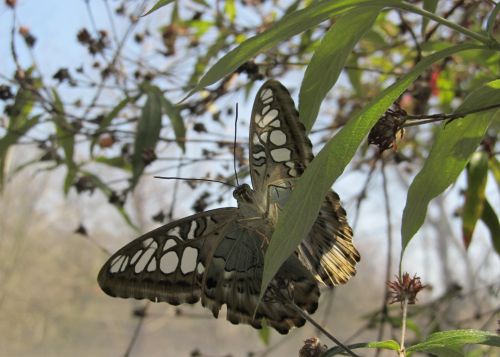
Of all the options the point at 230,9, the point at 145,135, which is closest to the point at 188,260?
the point at 145,135

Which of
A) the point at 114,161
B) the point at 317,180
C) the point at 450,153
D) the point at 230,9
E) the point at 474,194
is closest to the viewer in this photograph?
the point at 317,180

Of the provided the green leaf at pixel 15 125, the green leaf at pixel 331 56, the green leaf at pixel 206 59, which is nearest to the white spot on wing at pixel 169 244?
the green leaf at pixel 331 56

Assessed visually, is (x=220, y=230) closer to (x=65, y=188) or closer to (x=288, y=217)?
(x=288, y=217)

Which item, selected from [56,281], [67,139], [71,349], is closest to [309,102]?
[67,139]

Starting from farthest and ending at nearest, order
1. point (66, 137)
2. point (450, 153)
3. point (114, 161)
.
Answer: point (114, 161) < point (66, 137) < point (450, 153)

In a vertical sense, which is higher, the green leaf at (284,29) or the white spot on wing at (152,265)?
the green leaf at (284,29)

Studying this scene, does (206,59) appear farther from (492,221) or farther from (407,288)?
(407,288)

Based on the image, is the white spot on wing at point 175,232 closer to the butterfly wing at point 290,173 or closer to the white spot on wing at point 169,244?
the white spot on wing at point 169,244
